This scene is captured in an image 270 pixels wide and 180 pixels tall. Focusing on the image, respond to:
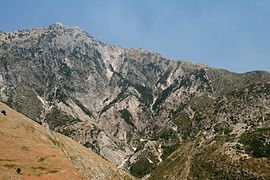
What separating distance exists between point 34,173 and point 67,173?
11946mm

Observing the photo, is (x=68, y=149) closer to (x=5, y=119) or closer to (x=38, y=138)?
(x=38, y=138)

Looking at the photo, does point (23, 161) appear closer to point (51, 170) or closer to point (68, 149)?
point (51, 170)

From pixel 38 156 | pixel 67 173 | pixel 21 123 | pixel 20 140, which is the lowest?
pixel 67 173

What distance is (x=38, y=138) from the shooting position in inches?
7407

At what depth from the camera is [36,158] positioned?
511ft

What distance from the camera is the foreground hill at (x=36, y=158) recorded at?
5541 inches

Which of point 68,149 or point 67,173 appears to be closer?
point 67,173

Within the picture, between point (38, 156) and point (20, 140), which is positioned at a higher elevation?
point (20, 140)

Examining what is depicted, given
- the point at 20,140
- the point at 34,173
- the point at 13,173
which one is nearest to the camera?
the point at 13,173

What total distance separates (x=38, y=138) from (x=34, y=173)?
4958 centimetres

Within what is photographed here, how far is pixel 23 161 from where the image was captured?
149 metres

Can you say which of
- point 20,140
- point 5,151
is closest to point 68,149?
point 20,140

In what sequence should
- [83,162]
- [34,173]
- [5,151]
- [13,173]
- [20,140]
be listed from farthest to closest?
[83,162]
[20,140]
[5,151]
[34,173]
[13,173]

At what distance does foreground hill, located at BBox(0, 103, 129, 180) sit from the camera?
462 feet
